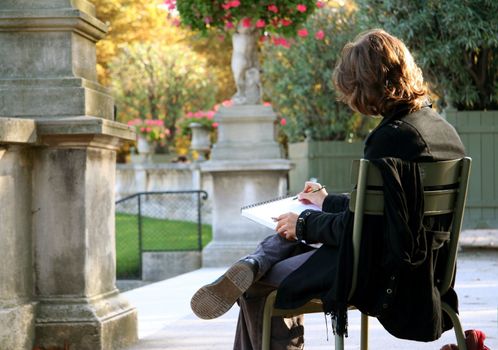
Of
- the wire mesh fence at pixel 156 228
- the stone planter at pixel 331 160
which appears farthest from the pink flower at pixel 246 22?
the stone planter at pixel 331 160

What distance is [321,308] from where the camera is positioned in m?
3.83

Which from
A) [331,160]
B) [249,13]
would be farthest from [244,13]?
[331,160]

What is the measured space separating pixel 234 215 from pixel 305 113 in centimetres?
1300

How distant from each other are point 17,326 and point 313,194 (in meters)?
1.77

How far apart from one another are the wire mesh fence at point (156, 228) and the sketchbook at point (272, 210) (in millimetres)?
9176

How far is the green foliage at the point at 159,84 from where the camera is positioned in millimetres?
33562

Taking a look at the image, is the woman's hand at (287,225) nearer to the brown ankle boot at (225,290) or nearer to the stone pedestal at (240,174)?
the brown ankle boot at (225,290)

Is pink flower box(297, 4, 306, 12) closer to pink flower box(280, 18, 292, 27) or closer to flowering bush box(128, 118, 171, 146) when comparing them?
pink flower box(280, 18, 292, 27)

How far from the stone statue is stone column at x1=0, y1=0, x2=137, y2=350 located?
7.17 metres

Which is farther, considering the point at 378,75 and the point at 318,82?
the point at 318,82

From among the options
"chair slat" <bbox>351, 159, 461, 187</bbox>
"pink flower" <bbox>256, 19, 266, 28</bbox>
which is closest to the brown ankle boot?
"chair slat" <bbox>351, 159, 461, 187</bbox>

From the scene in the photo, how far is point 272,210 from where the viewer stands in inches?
160

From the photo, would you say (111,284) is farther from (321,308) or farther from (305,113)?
(305,113)

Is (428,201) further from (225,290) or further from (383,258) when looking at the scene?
(225,290)
